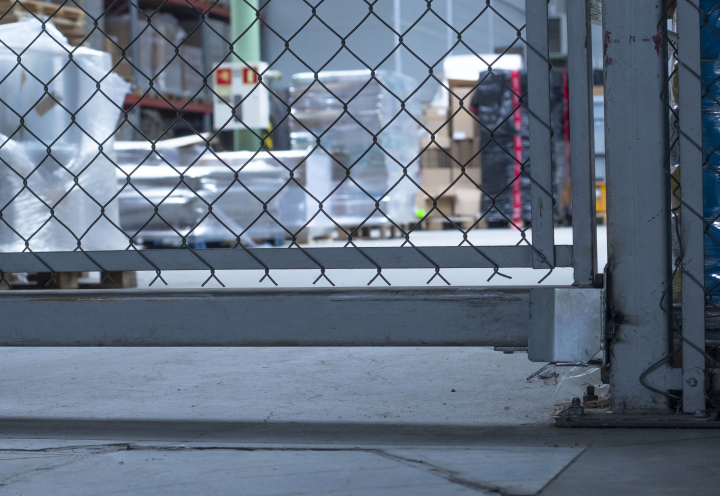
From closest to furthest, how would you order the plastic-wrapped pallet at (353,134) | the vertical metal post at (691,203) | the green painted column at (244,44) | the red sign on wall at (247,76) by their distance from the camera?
the vertical metal post at (691,203), the plastic-wrapped pallet at (353,134), the red sign on wall at (247,76), the green painted column at (244,44)

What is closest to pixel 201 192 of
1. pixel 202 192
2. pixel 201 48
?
pixel 202 192

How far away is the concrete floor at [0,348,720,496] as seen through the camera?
1.01 meters

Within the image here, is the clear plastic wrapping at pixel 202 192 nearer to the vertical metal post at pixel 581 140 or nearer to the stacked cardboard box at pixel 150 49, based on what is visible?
the stacked cardboard box at pixel 150 49

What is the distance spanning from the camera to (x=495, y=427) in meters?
1.32

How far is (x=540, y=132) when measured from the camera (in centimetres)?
127

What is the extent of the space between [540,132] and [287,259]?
453mm

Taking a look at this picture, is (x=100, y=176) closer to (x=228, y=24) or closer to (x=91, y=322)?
(x=91, y=322)

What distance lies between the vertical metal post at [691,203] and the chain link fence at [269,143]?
0.18 meters

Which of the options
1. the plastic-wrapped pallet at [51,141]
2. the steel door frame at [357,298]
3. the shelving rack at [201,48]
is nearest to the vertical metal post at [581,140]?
the steel door frame at [357,298]

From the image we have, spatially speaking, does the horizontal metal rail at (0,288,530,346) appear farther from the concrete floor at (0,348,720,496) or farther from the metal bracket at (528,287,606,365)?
the concrete floor at (0,348,720,496)

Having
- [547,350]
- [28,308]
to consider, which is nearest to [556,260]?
[547,350]

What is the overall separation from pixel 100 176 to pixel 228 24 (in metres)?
8.65

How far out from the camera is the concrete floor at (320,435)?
1.01 meters

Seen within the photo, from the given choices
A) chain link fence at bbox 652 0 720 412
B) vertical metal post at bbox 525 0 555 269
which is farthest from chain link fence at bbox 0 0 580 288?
chain link fence at bbox 652 0 720 412
